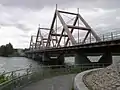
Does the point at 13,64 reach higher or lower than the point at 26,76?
lower

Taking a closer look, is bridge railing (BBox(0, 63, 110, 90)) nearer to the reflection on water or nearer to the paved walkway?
the paved walkway

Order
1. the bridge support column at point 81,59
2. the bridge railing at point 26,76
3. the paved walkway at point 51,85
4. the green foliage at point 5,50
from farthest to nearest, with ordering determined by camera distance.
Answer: the green foliage at point 5,50
the bridge support column at point 81,59
the paved walkway at point 51,85
the bridge railing at point 26,76

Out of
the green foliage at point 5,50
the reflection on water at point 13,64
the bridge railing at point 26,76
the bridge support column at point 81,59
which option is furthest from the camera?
the green foliage at point 5,50

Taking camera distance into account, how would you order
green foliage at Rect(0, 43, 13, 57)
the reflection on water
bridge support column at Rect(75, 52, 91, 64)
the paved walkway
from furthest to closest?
green foliage at Rect(0, 43, 13, 57)
bridge support column at Rect(75, 52, 91, 64)
the reflection on water
the paved walkway

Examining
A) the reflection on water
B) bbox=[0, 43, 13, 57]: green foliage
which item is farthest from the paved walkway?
bbox=[0, 43, 13, 57]: green foliage

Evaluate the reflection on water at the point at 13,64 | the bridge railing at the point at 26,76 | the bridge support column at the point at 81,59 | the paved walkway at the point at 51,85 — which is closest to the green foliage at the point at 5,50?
the reflection on water at the point at 13,64

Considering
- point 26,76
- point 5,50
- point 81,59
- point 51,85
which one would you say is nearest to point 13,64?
point 81,59

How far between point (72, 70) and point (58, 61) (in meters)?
46.0

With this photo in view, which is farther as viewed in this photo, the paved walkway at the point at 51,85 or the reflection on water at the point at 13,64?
the reflection on water at the point at 13,64

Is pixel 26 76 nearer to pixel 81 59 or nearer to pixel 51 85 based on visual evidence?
pixel 51 85

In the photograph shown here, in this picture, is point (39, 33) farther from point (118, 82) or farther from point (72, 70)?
point (118, 82)

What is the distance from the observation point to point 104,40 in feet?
93.5

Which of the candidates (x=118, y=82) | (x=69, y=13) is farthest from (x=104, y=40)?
(x=69, y=13)

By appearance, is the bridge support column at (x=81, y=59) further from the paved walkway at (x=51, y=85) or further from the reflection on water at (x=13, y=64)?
the paved walkway at (x=51, y=85)
